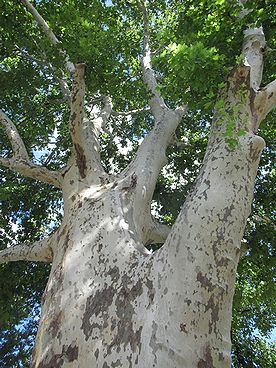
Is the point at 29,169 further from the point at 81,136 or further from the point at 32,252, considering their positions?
the point at 32,252

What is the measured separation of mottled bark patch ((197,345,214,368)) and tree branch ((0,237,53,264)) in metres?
2.44

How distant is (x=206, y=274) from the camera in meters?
2.12

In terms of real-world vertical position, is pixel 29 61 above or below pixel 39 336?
above

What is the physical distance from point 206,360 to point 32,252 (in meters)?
2.83

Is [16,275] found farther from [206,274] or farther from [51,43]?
[206,274]

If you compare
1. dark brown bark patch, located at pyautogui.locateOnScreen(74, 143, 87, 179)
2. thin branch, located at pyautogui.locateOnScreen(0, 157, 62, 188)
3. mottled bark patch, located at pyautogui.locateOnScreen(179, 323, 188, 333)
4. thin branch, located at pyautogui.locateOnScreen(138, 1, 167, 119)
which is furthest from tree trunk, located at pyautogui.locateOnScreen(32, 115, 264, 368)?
thin branch, located at pyautogui.locateOnScreen(138, 1, 167, 119)

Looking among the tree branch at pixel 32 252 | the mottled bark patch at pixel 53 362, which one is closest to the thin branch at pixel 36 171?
the tree branch at pixel 32 252

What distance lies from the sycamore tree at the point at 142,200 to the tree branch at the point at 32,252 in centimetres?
2

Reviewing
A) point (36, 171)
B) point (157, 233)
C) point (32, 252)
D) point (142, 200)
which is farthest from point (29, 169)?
point (157, 233)

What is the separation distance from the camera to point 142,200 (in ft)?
13.0

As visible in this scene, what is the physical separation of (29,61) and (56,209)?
12.1 ft

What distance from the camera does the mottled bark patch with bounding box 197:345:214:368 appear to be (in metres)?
1.90

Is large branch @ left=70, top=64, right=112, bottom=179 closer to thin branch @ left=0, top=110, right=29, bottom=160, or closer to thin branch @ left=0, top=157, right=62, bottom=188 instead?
thin branch @ left=0, top=157, right=62, bottom=188

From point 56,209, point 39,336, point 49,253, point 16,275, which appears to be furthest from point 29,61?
point 39,336
